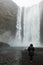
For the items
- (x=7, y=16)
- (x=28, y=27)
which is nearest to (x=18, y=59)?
(x=7, y=16)

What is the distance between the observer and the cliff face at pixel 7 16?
36250 mm

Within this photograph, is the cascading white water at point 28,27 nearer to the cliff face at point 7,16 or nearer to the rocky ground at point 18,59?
the cliff face at point 7,16

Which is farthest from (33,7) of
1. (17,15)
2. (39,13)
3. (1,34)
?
(1,34)

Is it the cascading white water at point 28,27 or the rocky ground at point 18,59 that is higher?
the cascading white water at point 28,27

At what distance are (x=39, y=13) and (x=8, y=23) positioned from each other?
8257 millimetres

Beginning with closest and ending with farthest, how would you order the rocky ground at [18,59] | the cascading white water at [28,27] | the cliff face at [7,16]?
the rocky ground at [18,59]
the cliff face at [7,16]
the cascading white water at [28,27]

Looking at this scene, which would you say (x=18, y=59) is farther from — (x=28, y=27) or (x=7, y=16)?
(x=28, y=27)

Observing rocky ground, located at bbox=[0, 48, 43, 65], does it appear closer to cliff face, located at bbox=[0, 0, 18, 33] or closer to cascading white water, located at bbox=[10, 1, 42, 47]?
cliff face, located at bbox=[0, 0, 18, 33]

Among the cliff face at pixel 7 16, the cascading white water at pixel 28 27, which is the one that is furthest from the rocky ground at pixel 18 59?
the cascading white water at pixel 28 27

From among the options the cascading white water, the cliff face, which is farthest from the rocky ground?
the cascading white water

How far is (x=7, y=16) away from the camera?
1436 inches

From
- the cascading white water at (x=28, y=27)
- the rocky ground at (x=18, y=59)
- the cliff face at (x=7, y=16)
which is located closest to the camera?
the rocky ground at (x=18, y=59)

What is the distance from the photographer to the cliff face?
3625 cm

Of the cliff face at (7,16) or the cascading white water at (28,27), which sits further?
the cascading white water at (28,27)
